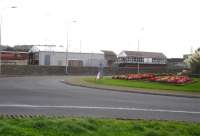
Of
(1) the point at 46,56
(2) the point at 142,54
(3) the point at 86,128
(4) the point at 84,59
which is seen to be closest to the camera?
(3) the point at 86,128

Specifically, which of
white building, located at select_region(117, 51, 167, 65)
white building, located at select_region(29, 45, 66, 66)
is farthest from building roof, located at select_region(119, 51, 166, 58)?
white building, located at select_region(29, 45, 66, 66)

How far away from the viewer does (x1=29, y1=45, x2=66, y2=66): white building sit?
7957 cm

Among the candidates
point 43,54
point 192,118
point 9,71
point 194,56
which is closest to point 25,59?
point 43,54

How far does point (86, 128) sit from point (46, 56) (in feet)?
232

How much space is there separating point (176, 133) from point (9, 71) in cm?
5229

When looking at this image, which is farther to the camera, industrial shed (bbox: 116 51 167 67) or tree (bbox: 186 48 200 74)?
industrial shed (bbox: 116 51 167 67)

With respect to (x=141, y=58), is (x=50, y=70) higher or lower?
lower

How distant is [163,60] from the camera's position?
11144cm

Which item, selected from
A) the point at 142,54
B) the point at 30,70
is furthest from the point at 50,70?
the point at 142,54

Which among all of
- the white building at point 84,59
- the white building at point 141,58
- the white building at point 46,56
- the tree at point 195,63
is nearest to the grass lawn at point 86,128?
the tree at point 195,63

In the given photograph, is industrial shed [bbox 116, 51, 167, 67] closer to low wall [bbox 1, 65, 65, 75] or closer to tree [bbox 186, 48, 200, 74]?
low wall [bbox 1, 65, 65, 75]

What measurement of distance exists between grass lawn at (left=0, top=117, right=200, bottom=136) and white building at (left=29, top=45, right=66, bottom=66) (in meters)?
68.3

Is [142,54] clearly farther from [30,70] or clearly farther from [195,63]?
[195,63]

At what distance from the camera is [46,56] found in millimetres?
80375
